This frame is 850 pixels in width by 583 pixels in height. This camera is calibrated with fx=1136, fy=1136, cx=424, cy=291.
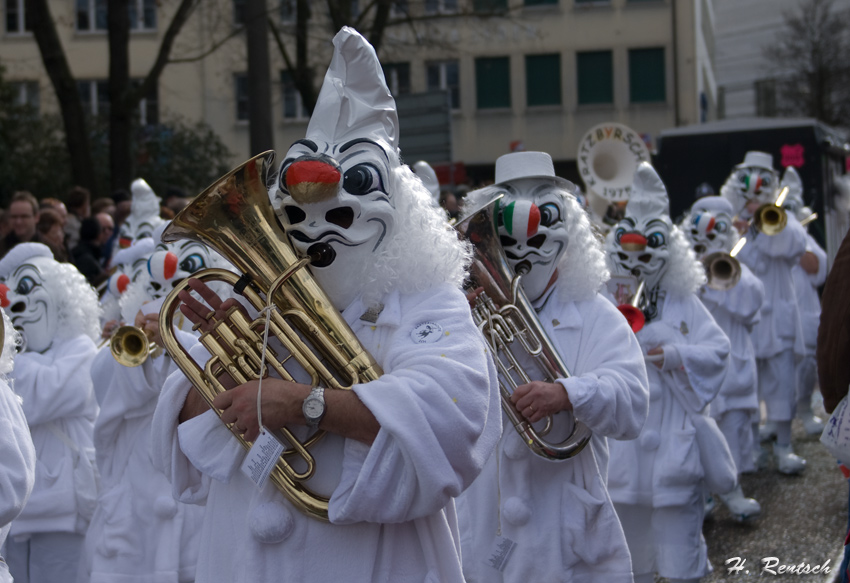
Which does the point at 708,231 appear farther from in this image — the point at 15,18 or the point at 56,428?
the point at 15,18

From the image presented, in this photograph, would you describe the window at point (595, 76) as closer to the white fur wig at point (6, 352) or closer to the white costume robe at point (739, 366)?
the white costume robe at point (739, 366)

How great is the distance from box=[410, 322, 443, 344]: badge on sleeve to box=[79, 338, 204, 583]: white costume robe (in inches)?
110

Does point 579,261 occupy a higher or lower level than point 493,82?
lower

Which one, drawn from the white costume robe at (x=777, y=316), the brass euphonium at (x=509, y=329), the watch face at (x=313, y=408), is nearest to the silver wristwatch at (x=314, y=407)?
the watch face at (x=313, y=408)

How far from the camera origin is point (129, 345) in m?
5.34

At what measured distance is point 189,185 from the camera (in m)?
22.2

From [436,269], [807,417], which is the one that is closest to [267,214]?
[436,269]

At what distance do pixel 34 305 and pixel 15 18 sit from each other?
1100 inches

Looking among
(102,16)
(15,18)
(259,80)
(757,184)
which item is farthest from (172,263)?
(15,18)

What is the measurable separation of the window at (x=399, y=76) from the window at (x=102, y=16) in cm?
654

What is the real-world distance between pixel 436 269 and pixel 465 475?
2.06ft

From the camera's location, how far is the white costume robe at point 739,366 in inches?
327

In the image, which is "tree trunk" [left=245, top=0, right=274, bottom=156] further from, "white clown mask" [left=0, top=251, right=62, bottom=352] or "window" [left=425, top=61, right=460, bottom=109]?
"window" [left=425, top=61, right=460, bottom=109]

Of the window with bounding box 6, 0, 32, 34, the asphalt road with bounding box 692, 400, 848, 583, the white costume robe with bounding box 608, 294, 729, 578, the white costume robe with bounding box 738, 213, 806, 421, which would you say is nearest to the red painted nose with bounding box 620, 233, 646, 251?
the white costume robe with bounding box 608, 294, 729, 578
